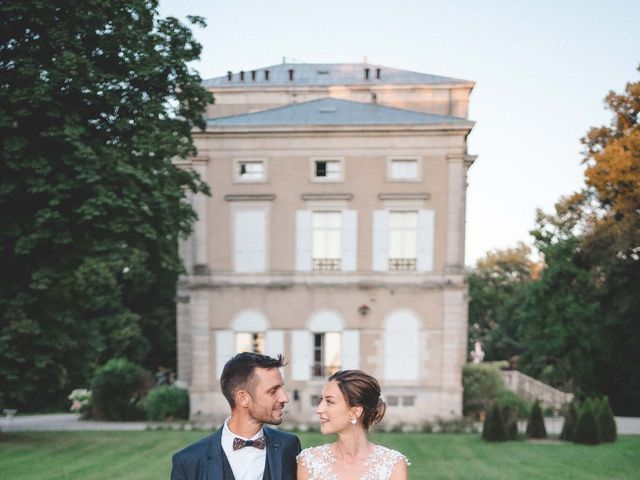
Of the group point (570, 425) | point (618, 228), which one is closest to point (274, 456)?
point (570, 425)

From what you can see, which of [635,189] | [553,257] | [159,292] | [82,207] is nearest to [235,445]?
[82,207]

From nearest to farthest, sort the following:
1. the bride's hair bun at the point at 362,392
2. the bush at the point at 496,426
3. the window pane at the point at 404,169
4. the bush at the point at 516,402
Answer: the bride's hair bun at the point at 362,392 → the bush at the point at 496,426 → the window pane at the point at 404,169 → the bush at the point at 516,402

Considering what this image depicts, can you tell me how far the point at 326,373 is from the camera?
20.4 m

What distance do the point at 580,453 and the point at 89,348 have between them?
1150cm

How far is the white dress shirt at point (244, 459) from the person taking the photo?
142 inches

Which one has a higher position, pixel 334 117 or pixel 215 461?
pixel 334 117

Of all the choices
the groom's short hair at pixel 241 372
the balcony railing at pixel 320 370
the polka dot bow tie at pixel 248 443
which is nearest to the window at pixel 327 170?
the balcony railing at pixel 320 370

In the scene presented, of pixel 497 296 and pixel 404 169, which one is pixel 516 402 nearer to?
pixel 404 169

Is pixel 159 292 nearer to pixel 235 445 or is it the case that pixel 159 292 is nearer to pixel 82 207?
pixel 82 207

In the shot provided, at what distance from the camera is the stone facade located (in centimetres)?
2016

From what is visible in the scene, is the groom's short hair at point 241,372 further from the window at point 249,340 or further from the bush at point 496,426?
the window at point 249,340

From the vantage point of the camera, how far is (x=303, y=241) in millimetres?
20500

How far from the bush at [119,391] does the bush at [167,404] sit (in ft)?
2.80

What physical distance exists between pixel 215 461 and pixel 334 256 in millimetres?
17018
